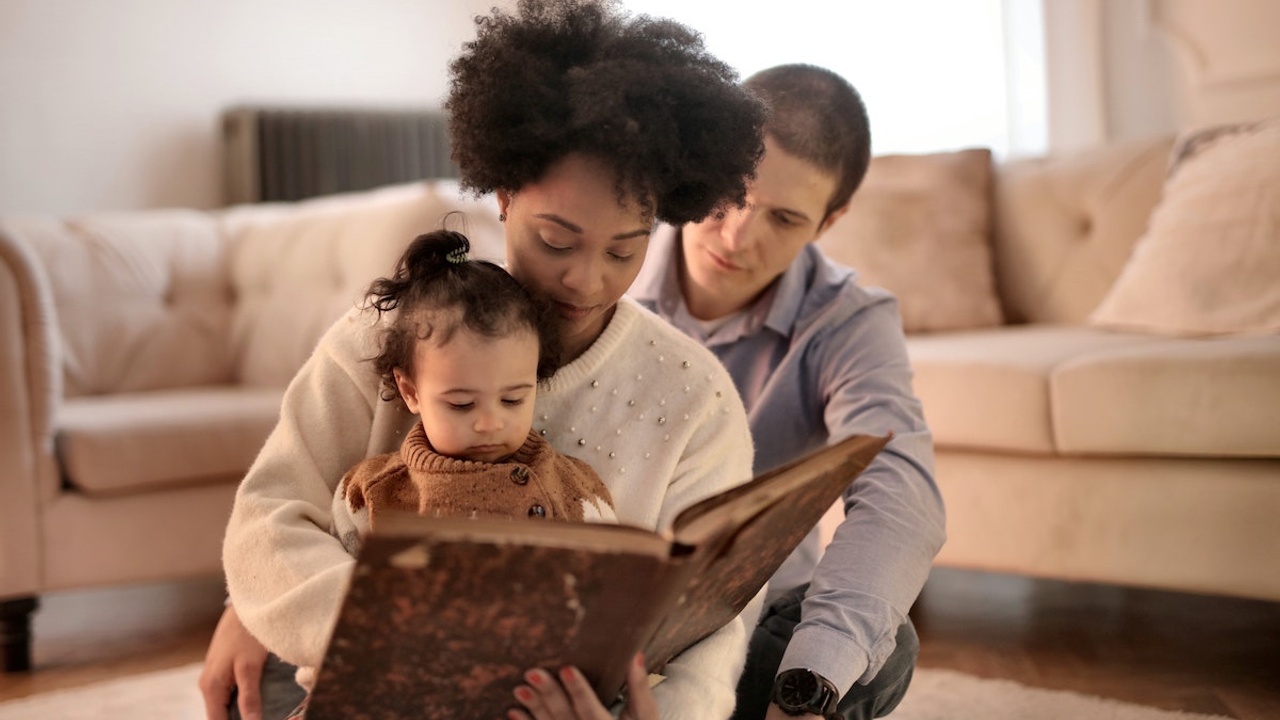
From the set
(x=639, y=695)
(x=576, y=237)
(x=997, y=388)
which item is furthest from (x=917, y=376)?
(x=639, y=695)

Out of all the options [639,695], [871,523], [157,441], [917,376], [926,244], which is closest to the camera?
[639,695]

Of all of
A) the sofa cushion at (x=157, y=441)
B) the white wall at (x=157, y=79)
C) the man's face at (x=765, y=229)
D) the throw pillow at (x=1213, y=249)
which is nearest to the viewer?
the man's face at (x=765, y=229)

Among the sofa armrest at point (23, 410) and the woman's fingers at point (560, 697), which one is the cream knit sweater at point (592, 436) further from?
the sofa armrest at point (23, 410)

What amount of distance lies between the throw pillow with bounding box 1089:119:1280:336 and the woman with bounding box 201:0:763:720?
1.51 metres

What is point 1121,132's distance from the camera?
174 inches

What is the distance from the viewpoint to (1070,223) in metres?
3.12

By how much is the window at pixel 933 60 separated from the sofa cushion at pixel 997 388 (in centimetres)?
206

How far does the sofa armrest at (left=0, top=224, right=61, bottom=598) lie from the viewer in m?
2.50

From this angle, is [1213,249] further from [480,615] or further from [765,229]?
[480,615]

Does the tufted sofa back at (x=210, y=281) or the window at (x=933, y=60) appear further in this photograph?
the window at (x=933, y=60)

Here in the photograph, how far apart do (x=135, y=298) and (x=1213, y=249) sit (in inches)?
95.6

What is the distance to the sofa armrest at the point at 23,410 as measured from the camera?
250cm

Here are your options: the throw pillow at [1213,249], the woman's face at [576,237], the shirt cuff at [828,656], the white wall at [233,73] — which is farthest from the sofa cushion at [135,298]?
the shirt cuff at [828,656]

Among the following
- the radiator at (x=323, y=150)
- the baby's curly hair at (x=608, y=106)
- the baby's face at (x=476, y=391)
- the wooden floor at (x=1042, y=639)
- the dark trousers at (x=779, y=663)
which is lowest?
the wooden floor at (x=1042, y=639)
